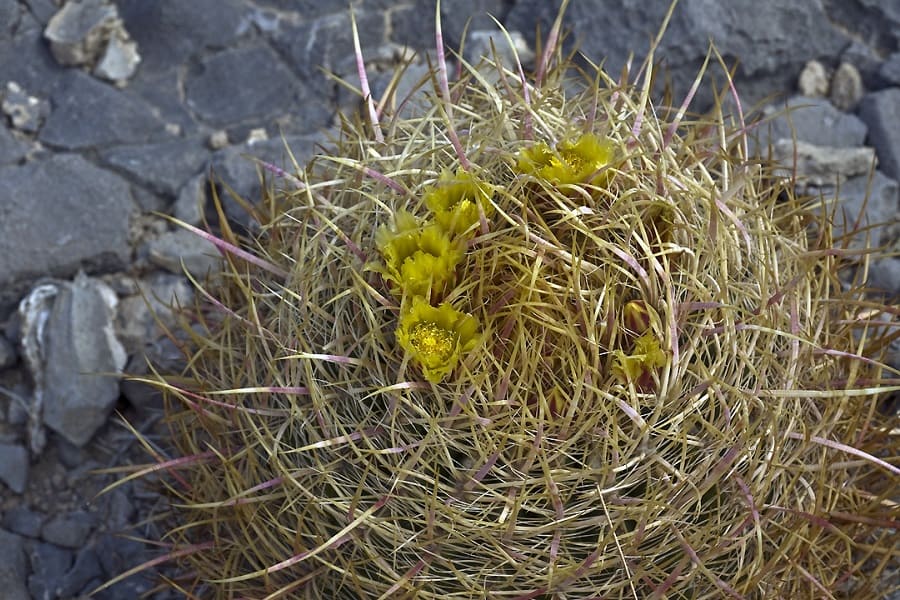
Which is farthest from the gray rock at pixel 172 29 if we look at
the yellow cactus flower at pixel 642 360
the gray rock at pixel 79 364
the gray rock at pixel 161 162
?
the yellow cactus flower at pixel 642 360

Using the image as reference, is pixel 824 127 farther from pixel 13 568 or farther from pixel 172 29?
pixel 13 568

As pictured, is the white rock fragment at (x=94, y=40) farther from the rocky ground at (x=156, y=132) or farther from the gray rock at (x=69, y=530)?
the gray rock at (x=69, y=530)

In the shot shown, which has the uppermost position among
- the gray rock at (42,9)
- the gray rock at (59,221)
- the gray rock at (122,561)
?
the gray rock at (42,9)

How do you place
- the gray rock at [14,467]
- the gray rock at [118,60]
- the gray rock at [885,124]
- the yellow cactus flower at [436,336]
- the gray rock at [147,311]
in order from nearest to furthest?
the yellow cactus flower at [436,336], the gray rock at [14,467], the gray rock at [147,311], the gray rock at [885,124], the gray rock at [118,60]

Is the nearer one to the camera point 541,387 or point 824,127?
point 541,387

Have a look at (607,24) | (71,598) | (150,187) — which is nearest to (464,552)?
(71,598)

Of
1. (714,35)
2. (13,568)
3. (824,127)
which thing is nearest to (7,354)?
(13,568)

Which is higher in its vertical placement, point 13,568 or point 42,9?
point 42,9
